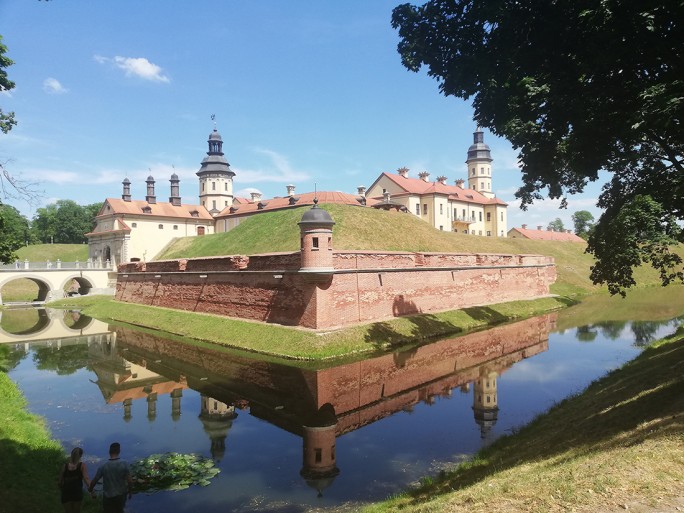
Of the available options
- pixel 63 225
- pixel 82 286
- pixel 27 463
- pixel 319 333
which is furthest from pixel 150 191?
pixel 27 463

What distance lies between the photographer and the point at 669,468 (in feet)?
17.7

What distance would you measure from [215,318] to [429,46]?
17.6m

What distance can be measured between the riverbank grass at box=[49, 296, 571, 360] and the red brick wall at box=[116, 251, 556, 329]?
631 millimetres

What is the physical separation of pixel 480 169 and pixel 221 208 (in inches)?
1714

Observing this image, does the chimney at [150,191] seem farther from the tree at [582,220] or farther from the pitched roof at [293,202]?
the tree at [582,220]

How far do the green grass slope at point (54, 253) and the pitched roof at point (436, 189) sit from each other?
46.6 m

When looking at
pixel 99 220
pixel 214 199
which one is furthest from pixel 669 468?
pixel 214 199

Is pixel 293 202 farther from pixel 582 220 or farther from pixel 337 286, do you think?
pixel 582 220

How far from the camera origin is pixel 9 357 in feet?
71.0

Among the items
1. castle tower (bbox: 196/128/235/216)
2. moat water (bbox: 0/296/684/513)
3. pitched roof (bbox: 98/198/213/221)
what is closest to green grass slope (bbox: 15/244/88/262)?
pitched roof (bbox: 98/198/213/221)

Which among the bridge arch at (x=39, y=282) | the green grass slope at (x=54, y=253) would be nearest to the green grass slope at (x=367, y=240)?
the bridge arch at (x=39, y=282)

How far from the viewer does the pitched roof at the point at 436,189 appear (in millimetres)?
58969

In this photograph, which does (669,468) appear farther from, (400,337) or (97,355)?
(97,355)

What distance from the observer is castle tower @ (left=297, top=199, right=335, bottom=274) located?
18.9 meters
